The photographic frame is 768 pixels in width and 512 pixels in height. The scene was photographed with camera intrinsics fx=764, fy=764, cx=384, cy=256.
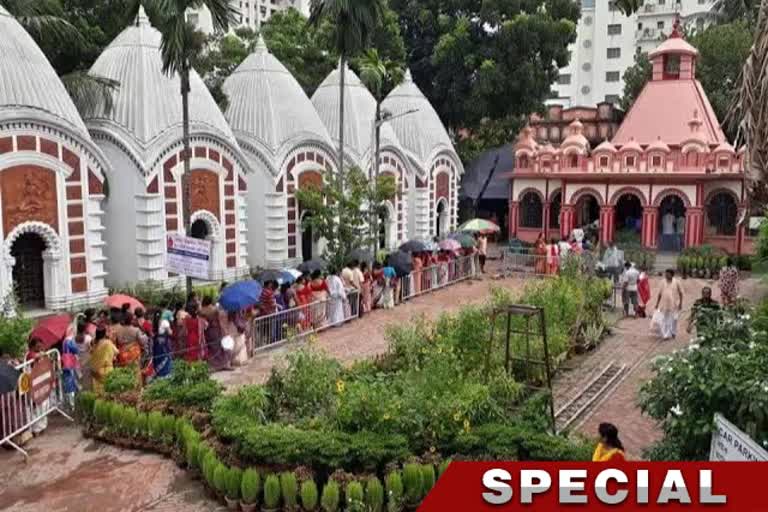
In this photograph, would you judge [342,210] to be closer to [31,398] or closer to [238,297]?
[238,297]

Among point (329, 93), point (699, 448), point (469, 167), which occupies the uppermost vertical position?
point (329, 93)

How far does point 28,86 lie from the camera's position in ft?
50.4

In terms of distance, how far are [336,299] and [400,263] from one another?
334cm

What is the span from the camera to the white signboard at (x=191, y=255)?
1338 cm

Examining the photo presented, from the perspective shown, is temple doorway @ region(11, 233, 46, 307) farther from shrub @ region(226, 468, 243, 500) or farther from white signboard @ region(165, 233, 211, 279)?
shrub @ region(226, 468, 243, 500)

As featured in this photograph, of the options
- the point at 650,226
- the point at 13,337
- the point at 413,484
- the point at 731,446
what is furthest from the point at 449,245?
the point at 731,446

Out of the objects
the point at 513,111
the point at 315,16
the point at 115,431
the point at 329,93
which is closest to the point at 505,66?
the point at 513,111

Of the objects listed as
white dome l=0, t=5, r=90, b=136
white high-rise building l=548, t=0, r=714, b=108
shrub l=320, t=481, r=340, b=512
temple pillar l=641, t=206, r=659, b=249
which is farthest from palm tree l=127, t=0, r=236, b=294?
white high-rise building l=548, t=0, r=714, b=108

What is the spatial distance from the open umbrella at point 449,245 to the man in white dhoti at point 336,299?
647cm

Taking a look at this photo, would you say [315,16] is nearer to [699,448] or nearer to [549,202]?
[549,202]

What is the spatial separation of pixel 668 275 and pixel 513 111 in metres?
20.9

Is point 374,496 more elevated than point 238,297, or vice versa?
point 238,297

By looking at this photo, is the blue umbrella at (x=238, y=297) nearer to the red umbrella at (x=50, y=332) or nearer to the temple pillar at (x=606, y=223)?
the red umbrella at (x=50, y=332)

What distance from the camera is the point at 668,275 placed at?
14.9 m
